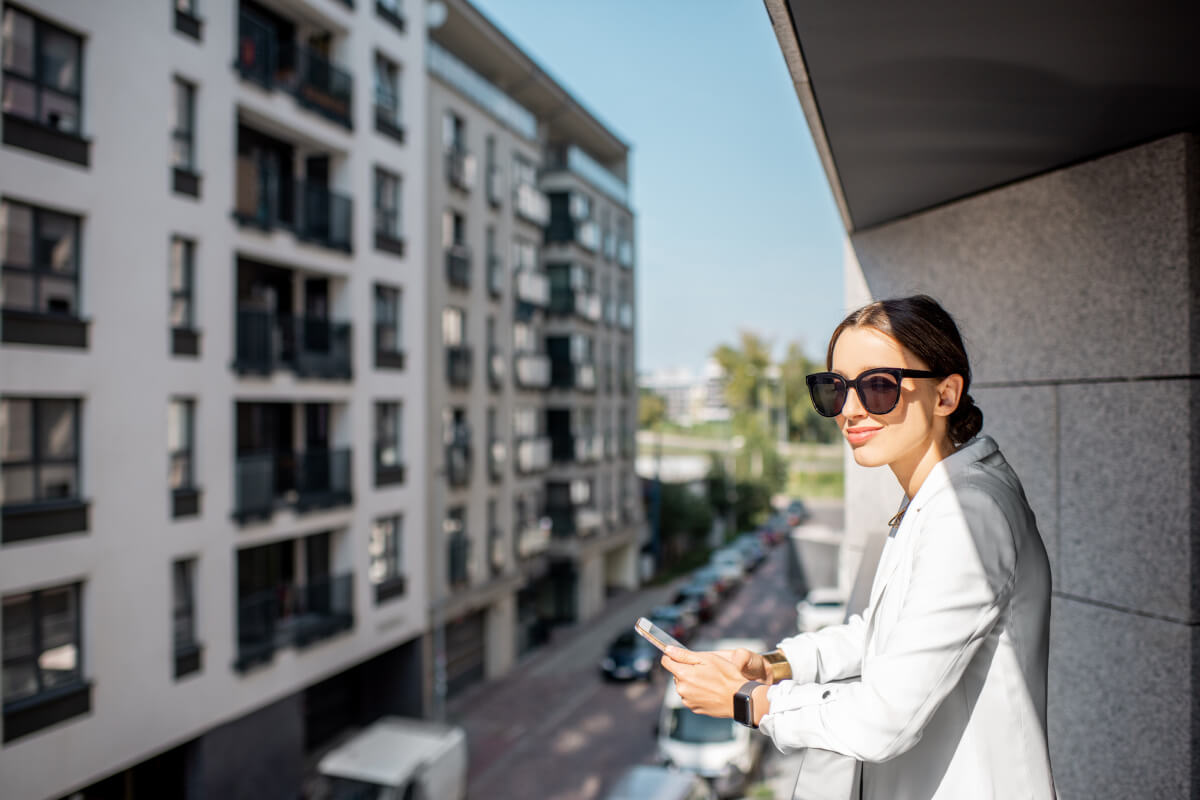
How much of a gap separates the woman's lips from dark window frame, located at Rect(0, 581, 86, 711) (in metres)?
10.7

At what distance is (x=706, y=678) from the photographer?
1828 mm

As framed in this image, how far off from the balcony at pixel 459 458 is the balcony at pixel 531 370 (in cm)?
347

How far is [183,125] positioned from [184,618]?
285 inches

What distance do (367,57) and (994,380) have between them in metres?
15.2

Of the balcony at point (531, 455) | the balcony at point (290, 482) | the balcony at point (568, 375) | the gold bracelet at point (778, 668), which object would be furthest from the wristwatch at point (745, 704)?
the balcony at point (568, 375)

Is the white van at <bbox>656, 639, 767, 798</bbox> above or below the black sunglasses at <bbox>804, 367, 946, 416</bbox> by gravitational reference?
below

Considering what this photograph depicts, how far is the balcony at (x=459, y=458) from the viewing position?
1914 centimetres

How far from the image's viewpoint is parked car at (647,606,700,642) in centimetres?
2301

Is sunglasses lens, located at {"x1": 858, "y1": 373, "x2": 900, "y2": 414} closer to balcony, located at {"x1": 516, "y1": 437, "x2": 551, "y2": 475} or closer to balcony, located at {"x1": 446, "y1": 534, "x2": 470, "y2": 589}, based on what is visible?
balcony, located at {"x1": 446, "y1": 534, "x2": 470, "y2": 589}

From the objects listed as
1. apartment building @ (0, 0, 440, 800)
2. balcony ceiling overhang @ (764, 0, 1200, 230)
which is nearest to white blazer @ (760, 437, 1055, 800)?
balcony ceiling overhang @ (764, 0, 1200, 230)

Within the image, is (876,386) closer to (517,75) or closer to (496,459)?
(496,459)

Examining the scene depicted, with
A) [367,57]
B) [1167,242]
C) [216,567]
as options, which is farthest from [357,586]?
[1167,242]

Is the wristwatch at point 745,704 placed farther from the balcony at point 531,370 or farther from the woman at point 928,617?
the balcony at point 531,370

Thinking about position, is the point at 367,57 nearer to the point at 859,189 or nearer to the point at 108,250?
the point at 108,250
